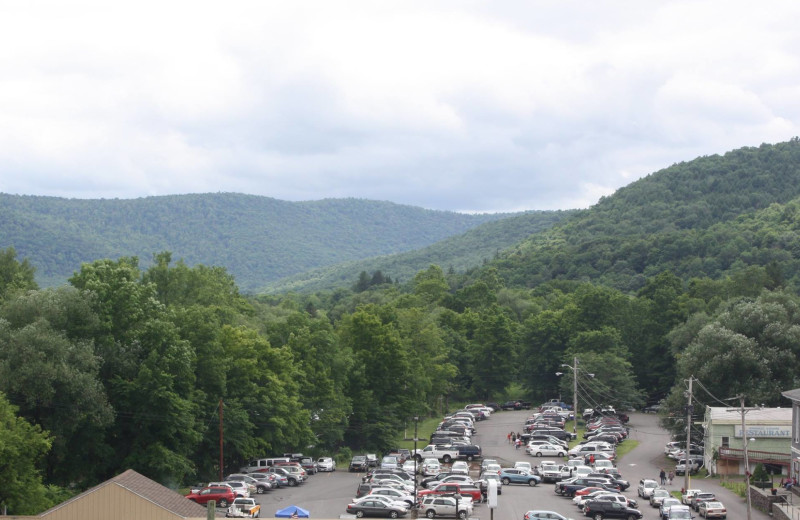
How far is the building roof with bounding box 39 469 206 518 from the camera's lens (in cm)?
3972

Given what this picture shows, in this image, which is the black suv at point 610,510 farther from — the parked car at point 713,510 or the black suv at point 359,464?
the black suv at point 359,464

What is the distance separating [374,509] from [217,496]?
9.20 meters

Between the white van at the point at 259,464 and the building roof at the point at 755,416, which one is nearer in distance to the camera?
the white van at the point at 259,464

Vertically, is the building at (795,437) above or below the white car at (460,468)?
above

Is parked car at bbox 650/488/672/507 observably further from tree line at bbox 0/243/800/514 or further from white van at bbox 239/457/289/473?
white van at bbox 239/457/289/473

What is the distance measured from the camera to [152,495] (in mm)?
40719

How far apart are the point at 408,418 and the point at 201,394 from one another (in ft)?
105

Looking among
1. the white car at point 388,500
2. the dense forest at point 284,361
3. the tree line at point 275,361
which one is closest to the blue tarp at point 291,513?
the white car at point 388,500

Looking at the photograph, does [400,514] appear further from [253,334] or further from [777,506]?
[253,334]

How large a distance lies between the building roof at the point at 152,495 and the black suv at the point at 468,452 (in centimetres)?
3539

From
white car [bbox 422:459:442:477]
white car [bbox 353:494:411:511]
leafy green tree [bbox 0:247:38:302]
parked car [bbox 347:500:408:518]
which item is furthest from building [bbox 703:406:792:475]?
leafy green tree [bbox 0:247:38:302]

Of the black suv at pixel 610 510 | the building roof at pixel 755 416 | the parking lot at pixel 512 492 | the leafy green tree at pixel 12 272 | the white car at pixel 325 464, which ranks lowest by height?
the white car at pixel 325 464

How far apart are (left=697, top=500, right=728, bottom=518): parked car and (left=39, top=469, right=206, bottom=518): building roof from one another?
2749 cm

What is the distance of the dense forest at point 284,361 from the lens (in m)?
55.0
